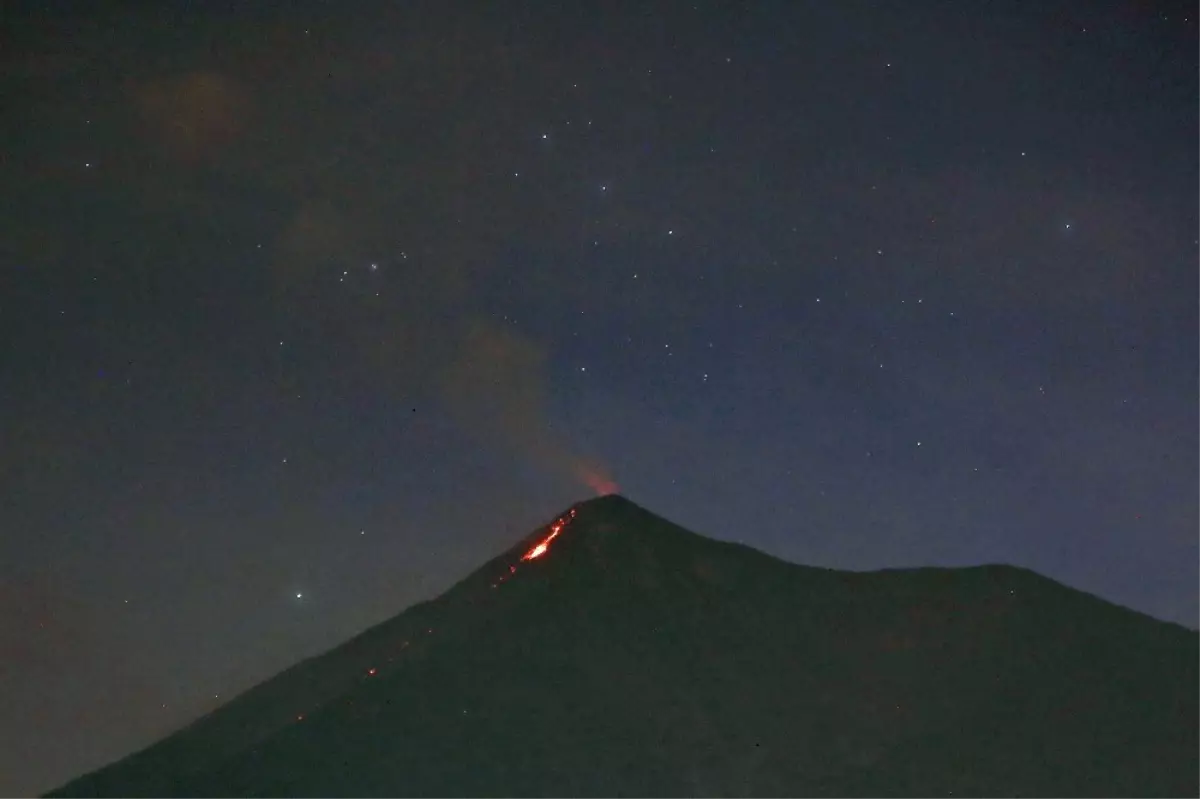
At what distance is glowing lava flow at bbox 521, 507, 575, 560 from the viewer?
53.0 metres

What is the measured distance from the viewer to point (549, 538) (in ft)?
180

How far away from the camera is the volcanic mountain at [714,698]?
32.5 m

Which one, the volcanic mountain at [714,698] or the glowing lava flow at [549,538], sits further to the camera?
the glowing lava flow at [549,538]

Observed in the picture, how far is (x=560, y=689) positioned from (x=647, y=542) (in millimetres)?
16347

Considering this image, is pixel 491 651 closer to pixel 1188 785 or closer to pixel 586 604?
pixel 586 604

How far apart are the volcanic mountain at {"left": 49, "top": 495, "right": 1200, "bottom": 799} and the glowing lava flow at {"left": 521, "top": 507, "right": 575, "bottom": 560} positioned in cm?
48

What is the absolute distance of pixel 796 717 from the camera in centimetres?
3769

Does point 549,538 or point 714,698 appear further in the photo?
point 549,538

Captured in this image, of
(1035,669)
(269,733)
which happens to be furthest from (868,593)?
(269,733)

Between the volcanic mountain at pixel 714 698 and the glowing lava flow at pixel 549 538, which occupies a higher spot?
the glowing lava flow at pixel 549 538

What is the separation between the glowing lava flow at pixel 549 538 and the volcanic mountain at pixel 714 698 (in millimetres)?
482

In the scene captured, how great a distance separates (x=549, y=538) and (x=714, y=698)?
1700 cm

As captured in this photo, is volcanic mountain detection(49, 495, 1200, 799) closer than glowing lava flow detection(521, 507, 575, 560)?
Yes

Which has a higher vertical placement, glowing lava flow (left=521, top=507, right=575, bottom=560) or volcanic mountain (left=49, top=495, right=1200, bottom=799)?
glowing lava flow (left=521, top=507, right=575, bottom=560)
